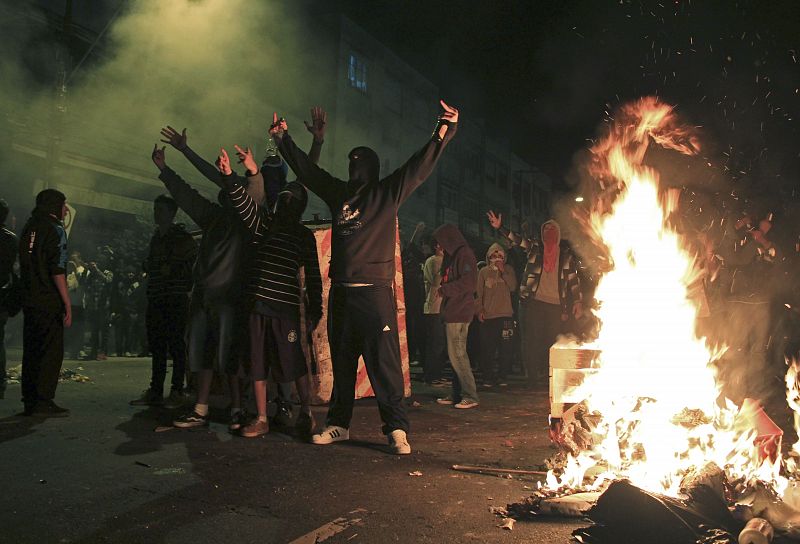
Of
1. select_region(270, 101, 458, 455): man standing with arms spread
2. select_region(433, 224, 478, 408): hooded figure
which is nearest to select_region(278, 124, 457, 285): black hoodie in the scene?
select_region(270, 101, 458, 455): man standing with arms spread

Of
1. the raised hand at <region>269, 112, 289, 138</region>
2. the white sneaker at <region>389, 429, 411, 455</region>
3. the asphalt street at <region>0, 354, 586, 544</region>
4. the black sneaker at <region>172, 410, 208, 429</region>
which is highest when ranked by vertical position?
the raised hand at <region>269, 112, 289, 138</region>

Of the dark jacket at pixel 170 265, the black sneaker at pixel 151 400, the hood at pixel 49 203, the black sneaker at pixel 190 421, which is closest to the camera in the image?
the black sneaker at pixel 190 421

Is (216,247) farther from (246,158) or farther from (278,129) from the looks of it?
(278,129)

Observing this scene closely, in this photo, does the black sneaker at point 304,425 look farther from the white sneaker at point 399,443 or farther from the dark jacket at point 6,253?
the dark jacket at point 6,253

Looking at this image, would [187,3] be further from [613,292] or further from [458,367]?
[613,292]

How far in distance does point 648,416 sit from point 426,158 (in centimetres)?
241

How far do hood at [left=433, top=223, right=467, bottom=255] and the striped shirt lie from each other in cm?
259

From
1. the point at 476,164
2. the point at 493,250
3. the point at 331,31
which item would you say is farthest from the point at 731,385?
the point at 476,164

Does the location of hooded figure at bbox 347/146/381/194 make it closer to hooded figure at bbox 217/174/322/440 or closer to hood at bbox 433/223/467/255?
hooded figure at bbox 217/174/322/440

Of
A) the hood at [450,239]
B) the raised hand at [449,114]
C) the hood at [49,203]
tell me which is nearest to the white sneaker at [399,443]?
the raised hand at [449,114]

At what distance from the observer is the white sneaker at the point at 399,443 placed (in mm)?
4723

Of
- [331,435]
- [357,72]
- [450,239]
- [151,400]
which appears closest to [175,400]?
[151,400]

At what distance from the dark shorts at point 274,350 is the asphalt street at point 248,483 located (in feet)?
1.71

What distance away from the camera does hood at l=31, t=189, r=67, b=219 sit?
610 cm
